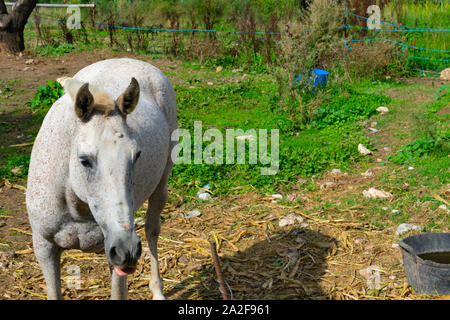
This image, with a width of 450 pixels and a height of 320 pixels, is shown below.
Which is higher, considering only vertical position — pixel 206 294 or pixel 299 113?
pixel 299 113

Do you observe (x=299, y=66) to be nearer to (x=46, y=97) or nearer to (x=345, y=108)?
(x=345, y=108)

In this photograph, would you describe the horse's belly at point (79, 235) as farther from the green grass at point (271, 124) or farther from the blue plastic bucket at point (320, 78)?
the blue plastic bucket at point (320, 78)

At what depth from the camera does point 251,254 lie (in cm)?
445

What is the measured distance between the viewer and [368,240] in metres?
4.46

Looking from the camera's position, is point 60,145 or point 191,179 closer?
point 60,145

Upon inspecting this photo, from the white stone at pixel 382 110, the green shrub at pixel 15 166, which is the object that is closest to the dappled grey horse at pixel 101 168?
the green shrub at pixel 15 166

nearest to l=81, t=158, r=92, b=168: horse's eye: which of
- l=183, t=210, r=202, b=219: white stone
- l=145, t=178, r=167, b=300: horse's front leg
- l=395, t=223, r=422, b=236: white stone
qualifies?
l=145, t=178, r=167, b=300: horse's front leg

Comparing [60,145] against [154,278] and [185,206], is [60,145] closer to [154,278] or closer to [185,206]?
[154,278]

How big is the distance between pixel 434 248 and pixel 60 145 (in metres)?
3.12

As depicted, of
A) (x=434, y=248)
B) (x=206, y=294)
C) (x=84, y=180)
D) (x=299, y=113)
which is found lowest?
(x=206, y=294)

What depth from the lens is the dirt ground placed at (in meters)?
3.90

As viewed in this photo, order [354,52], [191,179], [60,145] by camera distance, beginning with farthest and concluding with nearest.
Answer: [354,52] → [191,179] → [60,145]

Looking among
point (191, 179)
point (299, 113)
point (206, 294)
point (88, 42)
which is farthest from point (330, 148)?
point (88, 42)

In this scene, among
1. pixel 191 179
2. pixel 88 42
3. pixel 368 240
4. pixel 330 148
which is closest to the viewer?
pixel 368 240
